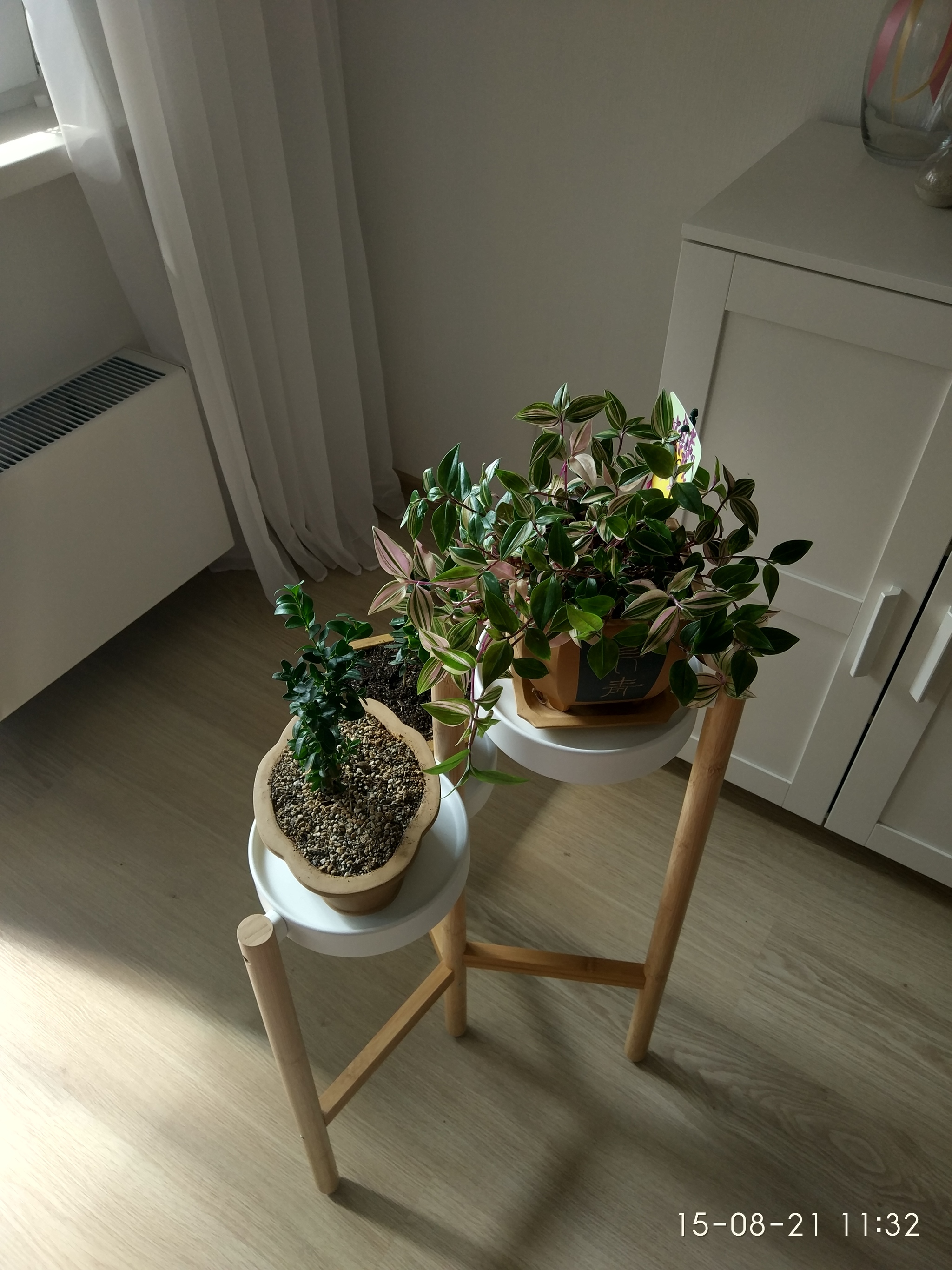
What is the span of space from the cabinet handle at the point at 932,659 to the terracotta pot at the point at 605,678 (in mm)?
531

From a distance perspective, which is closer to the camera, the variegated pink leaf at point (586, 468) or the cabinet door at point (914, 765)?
the variegated pink leaf at point (586, 468)

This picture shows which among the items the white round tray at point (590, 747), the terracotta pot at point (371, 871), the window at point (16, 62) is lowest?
the terracotta pot at point (371, 871)

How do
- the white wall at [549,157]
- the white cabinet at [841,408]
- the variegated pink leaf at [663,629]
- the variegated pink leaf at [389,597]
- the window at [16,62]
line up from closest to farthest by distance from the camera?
the variegated pink leaf at [663,629] < the variegated pink leaf at [389,597] < the white cabinet at [841,408] < the white wall at [549,157] < the window at [16,62]

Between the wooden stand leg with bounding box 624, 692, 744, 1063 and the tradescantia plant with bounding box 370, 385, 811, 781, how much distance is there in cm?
8

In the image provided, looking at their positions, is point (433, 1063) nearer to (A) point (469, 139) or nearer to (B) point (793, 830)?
(B) point (793, 830)

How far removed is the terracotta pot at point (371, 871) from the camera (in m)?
0.88

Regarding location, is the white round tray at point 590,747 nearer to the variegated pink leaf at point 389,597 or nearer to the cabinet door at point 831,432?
the variegated pink leaf at point 389,597

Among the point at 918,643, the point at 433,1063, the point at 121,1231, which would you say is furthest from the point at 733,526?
the point at 121,1231

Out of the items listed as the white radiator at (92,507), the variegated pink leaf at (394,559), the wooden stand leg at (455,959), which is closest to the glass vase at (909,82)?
the variegated pink leaf at (394,559)

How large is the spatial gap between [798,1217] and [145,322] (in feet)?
5.73

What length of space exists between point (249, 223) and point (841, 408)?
1.07 metres

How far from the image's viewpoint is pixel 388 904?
0.95 metres

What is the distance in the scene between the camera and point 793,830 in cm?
170

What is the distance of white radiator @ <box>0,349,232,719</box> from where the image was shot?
1.59 metres
